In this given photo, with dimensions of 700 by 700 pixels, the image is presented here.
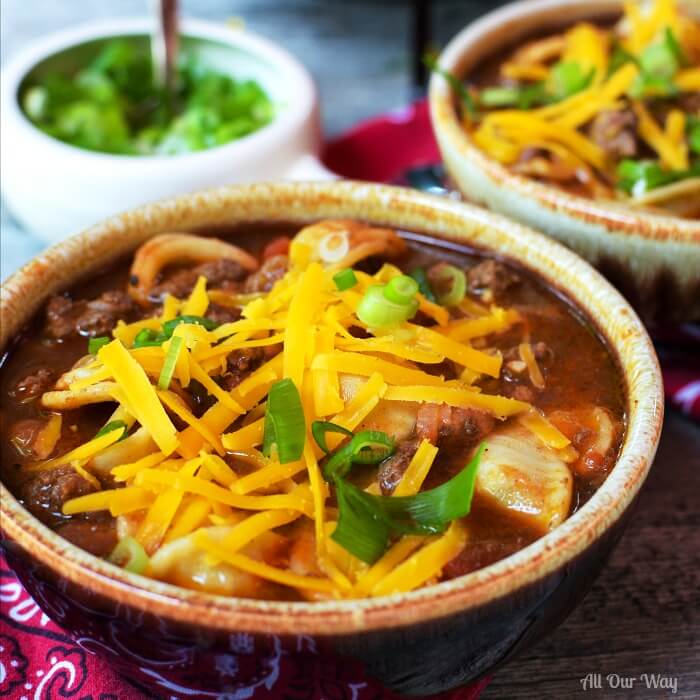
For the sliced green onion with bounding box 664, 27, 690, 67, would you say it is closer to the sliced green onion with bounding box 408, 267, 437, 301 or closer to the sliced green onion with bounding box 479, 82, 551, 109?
the sliced green onion with bounding box 479, 82, 551, 109

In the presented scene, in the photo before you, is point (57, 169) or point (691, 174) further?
point (57, 169)

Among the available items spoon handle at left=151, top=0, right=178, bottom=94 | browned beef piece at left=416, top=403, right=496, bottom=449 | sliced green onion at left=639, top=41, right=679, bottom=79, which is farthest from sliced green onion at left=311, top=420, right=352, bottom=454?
spoon handle at left=151, top=0, right=178, bottom=94

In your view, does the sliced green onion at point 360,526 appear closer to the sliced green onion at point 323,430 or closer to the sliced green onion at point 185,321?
the sliced green onion at point 323,430

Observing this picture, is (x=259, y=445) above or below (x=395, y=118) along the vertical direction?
above

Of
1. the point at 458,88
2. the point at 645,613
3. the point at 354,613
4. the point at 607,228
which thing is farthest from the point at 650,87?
the point at 354,613

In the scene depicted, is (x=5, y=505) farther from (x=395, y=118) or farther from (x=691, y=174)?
(x=395, y=118)

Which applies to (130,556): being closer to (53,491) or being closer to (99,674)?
(53,491)

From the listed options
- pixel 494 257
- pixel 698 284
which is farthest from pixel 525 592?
pixel 698 284

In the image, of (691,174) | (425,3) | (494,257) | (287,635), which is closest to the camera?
(287,635)
